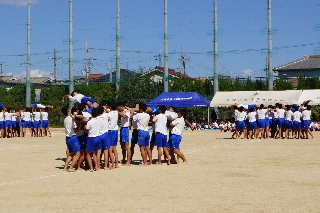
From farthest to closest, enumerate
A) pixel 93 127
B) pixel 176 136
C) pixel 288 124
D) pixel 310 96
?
pixel 310 96 → pixel 288 124 → pixel 176 136 → pixel 93 127

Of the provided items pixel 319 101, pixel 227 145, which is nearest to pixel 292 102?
pixel 319 101

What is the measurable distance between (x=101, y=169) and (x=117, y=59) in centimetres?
4758

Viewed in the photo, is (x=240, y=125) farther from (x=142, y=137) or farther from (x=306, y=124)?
(x=142, y=137)

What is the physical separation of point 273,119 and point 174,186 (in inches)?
841

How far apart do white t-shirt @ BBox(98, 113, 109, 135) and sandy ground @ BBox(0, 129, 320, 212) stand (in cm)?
123

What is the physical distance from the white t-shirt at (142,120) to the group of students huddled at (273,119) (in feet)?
47.7

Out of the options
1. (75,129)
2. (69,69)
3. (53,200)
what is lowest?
(53,200)

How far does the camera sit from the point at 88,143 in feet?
61.9

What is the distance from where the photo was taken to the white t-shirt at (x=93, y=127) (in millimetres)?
18594

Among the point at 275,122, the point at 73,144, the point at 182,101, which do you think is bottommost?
the point at 73,144

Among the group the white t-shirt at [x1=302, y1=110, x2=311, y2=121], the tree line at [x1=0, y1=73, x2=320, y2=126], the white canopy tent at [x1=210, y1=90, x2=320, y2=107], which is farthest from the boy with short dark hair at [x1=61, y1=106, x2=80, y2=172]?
the tree line at [x1=0, y1=73, x2=320, y2=126]

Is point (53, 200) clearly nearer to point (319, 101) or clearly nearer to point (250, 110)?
point (250, 110)

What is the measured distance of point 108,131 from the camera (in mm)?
19672

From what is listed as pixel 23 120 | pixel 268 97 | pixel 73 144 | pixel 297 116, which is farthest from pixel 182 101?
pixel 73 144
